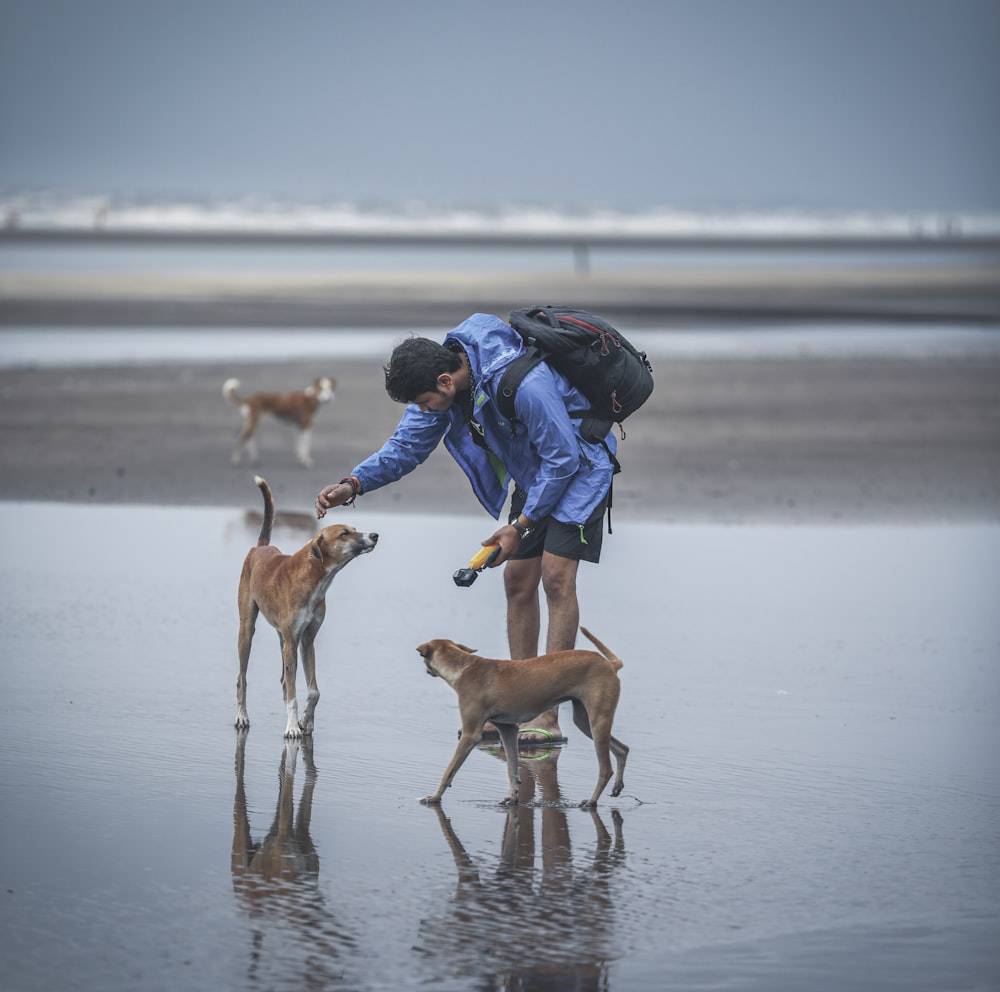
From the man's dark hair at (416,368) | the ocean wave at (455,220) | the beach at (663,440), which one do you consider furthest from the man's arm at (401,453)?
the ocean wave at (455,220)

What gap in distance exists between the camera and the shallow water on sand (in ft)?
16.1

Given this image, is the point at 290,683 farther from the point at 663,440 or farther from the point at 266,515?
the point at 663,440

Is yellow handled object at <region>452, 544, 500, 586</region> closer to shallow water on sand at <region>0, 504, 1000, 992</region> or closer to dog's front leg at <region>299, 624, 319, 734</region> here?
shallow water on sand at <region>0, 504, 1000, 992</region>

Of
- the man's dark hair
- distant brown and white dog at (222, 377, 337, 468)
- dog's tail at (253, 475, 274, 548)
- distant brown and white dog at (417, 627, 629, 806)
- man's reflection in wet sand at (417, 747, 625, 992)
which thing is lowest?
man's reflection in wet sand at (417, 747, 625, 992)

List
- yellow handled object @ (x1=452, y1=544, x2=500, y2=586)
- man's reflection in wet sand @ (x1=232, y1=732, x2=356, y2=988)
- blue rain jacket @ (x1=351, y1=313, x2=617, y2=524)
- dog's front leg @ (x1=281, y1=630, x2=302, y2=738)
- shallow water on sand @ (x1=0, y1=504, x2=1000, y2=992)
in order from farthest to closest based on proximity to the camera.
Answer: dog's front leg @ (x1=281, y1=630, x2=302, y2=738) → blue rain jacket @ (x1=351, y1=313, x2=617, y2=524) → yellow handled object @ (x1=452, y1=544, x2=500, y2=586) → shallow water on sand @ (x1=0, y1=504, x2=1000, y2=992) → man's reflection in wet sand @ (x1=232, y1=732, x2=356, y2=988)

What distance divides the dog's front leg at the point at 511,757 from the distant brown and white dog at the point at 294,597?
3.40ft

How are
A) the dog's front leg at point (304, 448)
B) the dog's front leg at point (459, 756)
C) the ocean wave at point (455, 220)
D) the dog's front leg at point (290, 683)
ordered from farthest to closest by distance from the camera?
1. the ocean wave at point (455, 220)
2. the dog's front leg at point (304, 448)
3. the dog's front leg at point (290, 683)
4. the dog's front leg at point (459, 756)

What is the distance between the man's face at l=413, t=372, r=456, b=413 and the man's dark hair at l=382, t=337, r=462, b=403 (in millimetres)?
13

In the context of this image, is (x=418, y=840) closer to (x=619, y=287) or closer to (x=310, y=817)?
(x=310, y=817)

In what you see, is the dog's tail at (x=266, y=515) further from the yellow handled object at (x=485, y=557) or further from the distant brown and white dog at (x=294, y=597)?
the yellow handled object at (x=485, y=557)

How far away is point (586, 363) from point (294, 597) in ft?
5.06

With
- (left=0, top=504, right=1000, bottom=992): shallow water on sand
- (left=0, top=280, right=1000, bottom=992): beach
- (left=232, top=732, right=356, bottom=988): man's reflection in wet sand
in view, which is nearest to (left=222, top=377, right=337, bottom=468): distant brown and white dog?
(left=0, top=280, right=1000, bottom=992): beach

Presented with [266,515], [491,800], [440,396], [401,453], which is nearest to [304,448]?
[266,515]

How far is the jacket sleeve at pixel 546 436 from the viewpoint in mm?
6594
